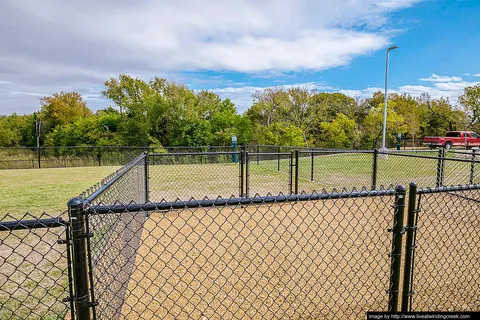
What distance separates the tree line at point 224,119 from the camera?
23.6m

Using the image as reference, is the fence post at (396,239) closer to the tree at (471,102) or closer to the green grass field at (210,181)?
the green grass field at (210,181)

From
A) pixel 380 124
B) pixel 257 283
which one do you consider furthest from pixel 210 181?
pixel 380 124

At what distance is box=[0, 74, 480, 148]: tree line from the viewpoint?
23.6 m

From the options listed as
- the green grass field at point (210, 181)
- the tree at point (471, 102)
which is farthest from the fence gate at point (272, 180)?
the tree at point (471, 102)

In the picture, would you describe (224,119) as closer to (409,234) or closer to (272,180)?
(272,180)

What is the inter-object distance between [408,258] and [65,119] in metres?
36.8

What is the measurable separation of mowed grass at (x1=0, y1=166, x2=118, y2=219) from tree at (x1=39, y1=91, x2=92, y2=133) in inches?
898

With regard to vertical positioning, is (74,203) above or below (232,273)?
above

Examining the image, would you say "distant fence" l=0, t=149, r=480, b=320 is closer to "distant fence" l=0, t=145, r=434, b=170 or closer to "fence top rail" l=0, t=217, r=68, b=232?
"fence top rail" l=0, t=217, r=68, b=232

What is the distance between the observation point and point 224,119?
24.7 meters

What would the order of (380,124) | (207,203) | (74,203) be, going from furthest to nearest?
(380,124), (207,203), (74,203)

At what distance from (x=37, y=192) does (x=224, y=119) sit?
17224 mm

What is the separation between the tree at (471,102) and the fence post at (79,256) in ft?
112

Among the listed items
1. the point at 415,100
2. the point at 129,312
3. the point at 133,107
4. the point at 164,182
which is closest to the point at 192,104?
the point at 133,107
